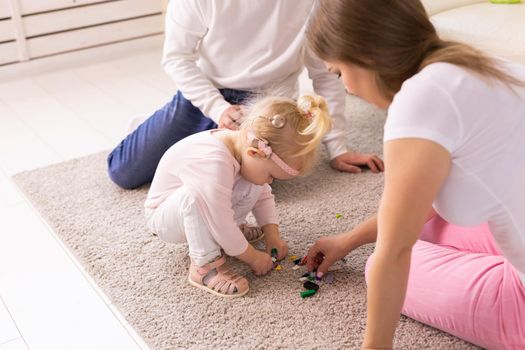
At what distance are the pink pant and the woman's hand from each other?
154 mm

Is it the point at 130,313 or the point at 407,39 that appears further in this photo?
the point at 130,313

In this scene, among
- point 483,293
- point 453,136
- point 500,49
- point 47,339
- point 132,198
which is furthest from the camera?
point 500,49

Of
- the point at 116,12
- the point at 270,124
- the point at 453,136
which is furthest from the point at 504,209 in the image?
the point at 116,12

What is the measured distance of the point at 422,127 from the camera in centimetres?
94

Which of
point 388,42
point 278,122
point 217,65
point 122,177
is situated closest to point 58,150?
point 122,177

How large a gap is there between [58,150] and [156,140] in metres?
0.46

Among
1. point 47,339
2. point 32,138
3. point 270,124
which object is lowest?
point 32,138

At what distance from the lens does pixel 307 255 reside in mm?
1545

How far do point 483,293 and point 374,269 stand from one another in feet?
1.04

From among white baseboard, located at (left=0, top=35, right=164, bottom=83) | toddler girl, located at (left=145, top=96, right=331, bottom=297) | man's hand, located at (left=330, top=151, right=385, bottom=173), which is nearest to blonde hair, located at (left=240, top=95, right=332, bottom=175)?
toddler girl, located at (left=145, top=96, right=331, bottom=297)

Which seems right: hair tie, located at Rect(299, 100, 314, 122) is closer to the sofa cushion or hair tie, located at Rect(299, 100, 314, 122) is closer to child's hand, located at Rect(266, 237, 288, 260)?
child's hand, located at Rect(266, 237, 288, 260)

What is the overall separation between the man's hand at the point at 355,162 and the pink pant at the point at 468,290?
0.58m

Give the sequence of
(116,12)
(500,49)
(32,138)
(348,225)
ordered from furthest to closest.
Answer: (116,12) → (32,138) → (500,49) → (348,225)

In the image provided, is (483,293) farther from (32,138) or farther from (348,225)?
(32,138)
